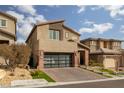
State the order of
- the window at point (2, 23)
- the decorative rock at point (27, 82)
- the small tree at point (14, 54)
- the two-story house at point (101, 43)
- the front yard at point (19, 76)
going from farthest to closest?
the two-story house at point (101, 43) < the window at point (2, 23) < the small tree at point (14, 54) < the front yard at point (19, 76) < the decorative rock at point (27, 82)

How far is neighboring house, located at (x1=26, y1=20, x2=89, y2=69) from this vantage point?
97.3 feet

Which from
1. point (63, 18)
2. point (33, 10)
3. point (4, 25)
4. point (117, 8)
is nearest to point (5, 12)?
point (4, 25)

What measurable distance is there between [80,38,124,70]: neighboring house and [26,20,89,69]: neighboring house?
243 cm

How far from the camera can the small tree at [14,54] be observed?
899 inches

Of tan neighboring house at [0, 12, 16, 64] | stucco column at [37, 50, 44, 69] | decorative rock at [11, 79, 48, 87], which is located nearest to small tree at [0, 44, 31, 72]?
decorative rock at [11, 79, 48, 87]

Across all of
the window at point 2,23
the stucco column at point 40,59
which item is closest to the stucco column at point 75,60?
the stucco column at point 40,59

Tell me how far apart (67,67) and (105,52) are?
718 centimetres

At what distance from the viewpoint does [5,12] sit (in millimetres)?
29719

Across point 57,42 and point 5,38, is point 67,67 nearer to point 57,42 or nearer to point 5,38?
point 57,42

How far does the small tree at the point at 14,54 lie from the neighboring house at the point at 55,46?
4.91 metres

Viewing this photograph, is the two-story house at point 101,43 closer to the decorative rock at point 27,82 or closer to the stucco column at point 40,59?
the stucco column at point 40,59

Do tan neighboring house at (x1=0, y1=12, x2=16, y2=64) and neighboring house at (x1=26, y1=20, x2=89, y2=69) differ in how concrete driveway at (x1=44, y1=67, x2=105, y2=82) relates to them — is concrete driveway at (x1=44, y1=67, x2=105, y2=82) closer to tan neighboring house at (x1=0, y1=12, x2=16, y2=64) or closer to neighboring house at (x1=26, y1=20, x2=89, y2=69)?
neighboring house at (x1=26, y1=20, x2=89, y2=69)
